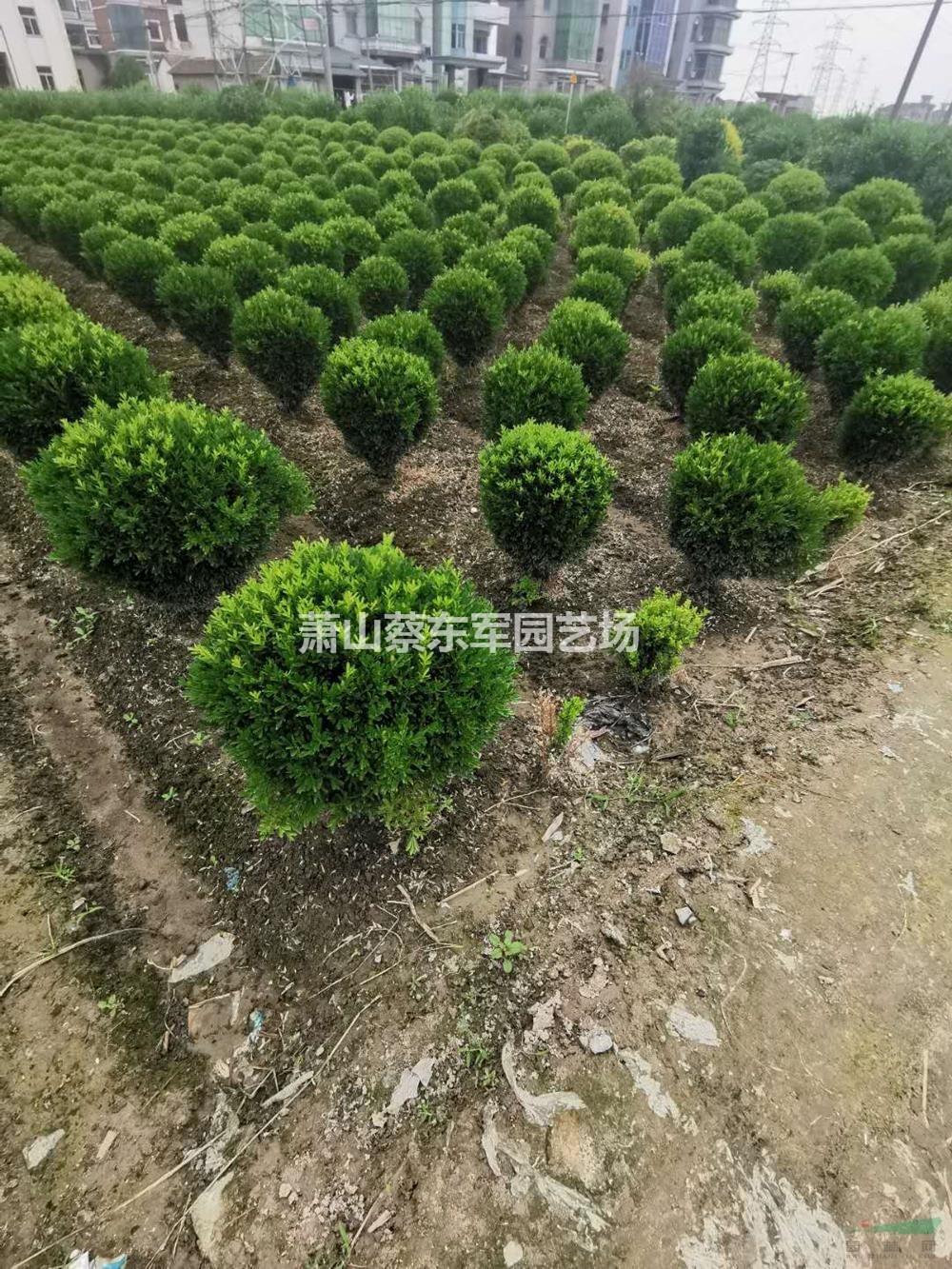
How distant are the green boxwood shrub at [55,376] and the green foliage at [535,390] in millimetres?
4167

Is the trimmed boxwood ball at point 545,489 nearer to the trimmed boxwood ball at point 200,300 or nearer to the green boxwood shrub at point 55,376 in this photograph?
the green boxwood shrub at point 55,376

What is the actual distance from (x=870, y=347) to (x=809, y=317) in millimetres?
1839

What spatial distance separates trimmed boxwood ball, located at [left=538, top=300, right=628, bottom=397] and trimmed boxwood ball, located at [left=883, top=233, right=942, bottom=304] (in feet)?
27.9

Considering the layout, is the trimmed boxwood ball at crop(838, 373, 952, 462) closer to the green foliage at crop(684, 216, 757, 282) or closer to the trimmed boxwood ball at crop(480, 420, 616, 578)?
the trimmed boxwood ball at crop(480, 420, 616, 578)

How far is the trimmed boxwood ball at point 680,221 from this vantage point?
15.8 m

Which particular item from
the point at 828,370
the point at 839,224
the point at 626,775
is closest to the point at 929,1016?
the point at 626,775

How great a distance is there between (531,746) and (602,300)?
A: 9.08 meters

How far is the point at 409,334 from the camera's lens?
8867 mm

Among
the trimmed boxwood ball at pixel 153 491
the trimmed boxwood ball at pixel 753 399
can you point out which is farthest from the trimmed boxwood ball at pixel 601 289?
the trimmed boxwood ball at pixel 153 491

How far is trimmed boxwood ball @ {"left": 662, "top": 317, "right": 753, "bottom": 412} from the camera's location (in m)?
9.31

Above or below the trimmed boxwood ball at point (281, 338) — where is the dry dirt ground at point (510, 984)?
below

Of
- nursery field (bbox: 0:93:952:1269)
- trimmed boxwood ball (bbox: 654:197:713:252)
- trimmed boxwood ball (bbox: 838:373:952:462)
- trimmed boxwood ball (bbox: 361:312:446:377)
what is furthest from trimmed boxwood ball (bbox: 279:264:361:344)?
trimmed boxwood ball (bbox: 654:197:713:252)

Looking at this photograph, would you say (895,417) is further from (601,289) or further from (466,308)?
(466,308)

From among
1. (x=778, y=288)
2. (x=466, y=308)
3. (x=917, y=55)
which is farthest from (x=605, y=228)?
(x=917, y=55)
